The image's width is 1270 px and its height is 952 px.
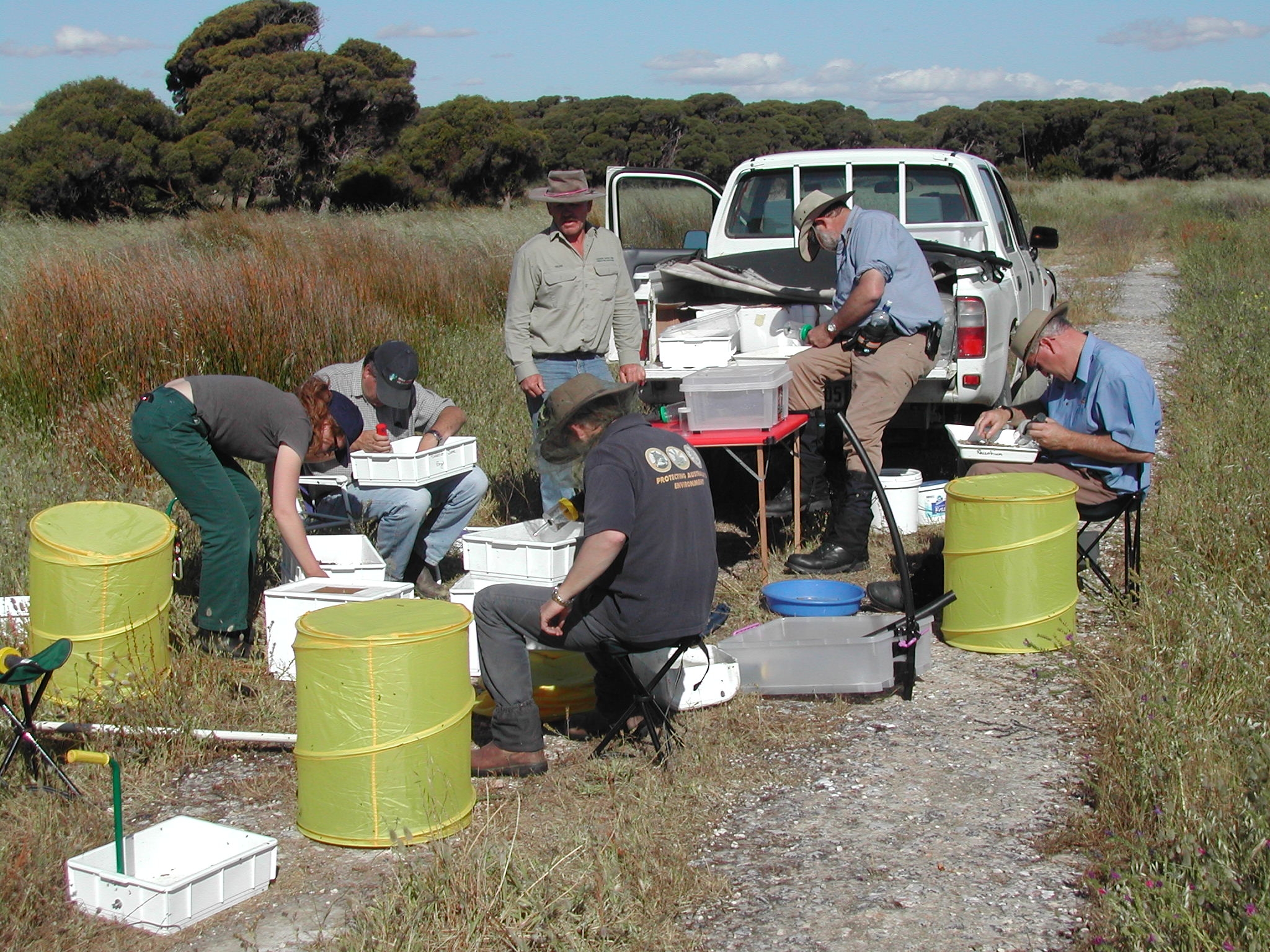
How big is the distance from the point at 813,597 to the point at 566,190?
2.38 metres

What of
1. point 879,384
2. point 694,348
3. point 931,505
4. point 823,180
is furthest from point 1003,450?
point 823,180

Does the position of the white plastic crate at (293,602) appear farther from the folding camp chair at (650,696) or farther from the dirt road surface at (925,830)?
the dirt road surface at (925,830)

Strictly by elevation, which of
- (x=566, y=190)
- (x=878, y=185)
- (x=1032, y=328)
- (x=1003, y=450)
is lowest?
(x=1003, y=450)

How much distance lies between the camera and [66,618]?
427cm

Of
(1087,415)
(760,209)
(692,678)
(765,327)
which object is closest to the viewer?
(692,678)

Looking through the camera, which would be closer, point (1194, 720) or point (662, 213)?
point (1194, 720)

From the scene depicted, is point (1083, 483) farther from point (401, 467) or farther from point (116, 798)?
point (116, 798)

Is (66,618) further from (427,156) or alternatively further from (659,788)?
(427,156)

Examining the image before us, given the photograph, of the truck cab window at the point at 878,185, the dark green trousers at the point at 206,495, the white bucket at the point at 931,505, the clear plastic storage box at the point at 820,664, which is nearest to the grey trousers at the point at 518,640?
the clear plastic storage box at the point at 820,664

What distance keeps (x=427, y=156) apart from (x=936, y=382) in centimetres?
2625

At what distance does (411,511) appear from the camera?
5.61 m

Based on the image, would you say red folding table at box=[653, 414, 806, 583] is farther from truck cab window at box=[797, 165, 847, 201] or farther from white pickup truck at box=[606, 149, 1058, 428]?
truck cab window at box=[797, 165, 847, 201]

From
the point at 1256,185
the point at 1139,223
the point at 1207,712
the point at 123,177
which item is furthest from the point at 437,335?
the point at 1256,185

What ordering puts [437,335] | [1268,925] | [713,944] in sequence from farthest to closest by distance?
[437,335], [713,944], [1268,925]
